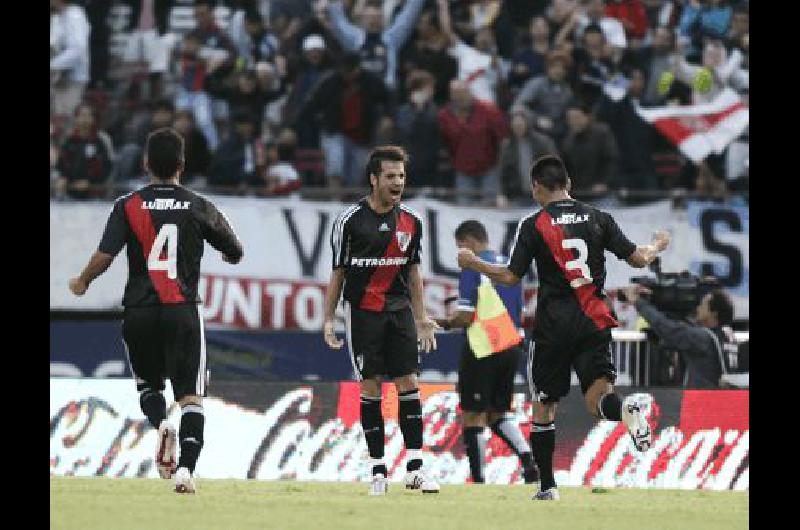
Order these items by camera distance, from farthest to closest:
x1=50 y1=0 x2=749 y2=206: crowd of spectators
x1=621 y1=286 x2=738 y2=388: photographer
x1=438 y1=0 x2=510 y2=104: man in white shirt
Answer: x1=438 y1=0 x2=510 y2=104: man in white shirt → x1=50 y1=0 x2=749 y2=206: crowd of spectators → x1=621 y1=286 x2=738 y2=388: photographer

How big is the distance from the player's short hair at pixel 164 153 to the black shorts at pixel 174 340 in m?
0.89

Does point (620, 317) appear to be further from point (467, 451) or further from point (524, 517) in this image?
point (524, 517)

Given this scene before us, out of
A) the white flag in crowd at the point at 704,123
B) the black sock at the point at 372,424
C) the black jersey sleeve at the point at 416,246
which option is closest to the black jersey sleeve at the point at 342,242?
the black jersey sleeve at the point at 416,246

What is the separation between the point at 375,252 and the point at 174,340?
170 centimetres

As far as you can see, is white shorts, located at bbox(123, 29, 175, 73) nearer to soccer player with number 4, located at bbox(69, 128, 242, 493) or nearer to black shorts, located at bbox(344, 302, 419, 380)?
black shorts, located at bbox(344, 302, 419, 380)

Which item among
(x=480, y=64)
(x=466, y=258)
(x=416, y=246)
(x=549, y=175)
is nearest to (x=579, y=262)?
(x=549, y=175)

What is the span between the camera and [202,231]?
13539 mm

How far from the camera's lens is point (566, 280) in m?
13.8

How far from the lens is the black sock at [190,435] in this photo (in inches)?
527

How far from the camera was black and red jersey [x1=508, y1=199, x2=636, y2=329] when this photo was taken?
543 inches

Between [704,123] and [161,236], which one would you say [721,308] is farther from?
[161,236]

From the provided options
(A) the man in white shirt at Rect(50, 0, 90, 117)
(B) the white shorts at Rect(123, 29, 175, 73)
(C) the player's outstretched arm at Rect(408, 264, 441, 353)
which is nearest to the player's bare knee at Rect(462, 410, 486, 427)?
(C) the player's outstretched arm at Rect(408, 264, 441, 353)

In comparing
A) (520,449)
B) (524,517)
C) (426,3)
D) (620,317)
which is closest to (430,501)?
(524,517)
